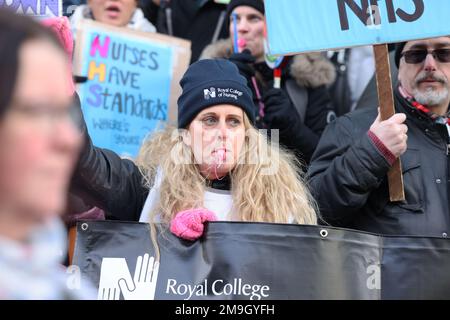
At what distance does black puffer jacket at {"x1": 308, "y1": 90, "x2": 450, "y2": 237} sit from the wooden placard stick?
2.5 inches

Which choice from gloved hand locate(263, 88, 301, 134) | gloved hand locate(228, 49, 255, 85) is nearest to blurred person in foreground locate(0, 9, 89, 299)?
gloved hand locate(263, 88, 301, 134)

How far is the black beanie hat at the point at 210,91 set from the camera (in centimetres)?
409

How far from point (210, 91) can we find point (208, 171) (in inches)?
14.9

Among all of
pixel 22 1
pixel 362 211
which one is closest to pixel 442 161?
pixel 362 211

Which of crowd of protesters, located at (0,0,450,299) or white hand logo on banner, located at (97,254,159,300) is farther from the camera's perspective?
crowd of protesters, located at (0,0,450,299)

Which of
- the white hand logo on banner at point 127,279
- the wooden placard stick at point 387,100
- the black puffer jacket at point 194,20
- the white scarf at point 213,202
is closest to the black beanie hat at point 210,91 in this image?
the white scarf at point 213,202

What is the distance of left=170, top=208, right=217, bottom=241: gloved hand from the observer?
133 inches

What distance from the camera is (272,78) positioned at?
5.74 metres

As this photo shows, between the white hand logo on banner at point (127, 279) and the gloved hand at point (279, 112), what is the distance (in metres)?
2.14

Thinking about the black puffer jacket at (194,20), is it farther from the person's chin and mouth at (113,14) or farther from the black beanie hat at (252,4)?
the person's chin and mouth at (113,14)

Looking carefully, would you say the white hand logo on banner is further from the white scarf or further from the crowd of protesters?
the white scarf
